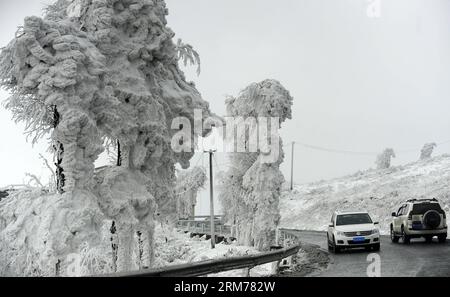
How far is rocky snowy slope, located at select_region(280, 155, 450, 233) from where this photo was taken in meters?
56.8

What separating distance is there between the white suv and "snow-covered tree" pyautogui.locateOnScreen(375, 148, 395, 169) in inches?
2603

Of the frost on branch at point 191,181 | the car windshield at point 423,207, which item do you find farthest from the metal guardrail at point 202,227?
the car windshield at point 423,207

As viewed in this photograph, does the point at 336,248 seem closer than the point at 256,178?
Yes

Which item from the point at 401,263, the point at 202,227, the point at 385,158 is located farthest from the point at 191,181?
the point at 385,158

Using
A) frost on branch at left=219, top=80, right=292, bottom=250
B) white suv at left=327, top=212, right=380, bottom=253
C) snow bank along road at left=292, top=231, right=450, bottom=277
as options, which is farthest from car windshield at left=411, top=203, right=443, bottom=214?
frost on branch at left=219, top=80, right=292, bottom=250

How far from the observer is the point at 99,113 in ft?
50.0

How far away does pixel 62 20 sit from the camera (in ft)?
51.4

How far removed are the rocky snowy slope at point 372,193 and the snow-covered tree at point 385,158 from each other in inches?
142

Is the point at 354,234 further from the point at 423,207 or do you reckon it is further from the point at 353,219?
the point at 423,207

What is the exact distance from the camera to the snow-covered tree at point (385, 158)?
87.6m

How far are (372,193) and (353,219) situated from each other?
4219 cm

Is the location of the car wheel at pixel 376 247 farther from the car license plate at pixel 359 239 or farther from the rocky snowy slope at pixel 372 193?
the rocky snowy slope at pixel 372 193
